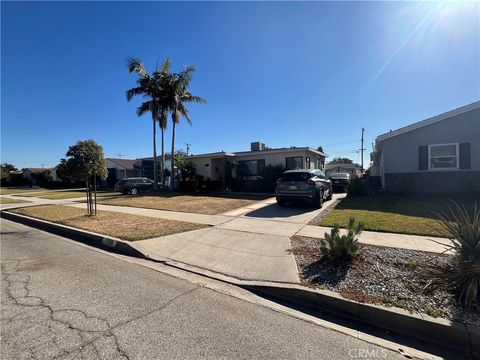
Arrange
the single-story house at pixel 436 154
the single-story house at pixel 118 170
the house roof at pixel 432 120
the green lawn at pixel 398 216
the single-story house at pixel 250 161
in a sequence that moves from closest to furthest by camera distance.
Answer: the green lawn at pixel 398 216
the house roof at pixel 432 120
the single-story house at pixel 436 154
the single-story house at pixel 250 161
the single-story house at pixel 118 170

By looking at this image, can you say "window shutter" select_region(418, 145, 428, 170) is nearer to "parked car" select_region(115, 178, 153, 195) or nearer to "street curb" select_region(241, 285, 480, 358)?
"street curb" select_region(241, 285, 480, 358)

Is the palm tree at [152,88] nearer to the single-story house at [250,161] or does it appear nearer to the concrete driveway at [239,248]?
the single-story house at [250,161]

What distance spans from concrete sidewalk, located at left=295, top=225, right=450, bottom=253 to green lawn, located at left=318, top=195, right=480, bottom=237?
30cm

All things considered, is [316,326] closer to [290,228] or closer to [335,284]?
[335,284]

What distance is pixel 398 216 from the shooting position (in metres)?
8.85

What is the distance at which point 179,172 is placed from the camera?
24.6 metres

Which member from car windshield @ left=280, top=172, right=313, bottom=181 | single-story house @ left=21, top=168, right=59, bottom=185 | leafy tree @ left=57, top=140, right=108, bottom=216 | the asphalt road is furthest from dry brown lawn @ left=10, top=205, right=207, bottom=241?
single-story house @ left=21, top=168, right=59, bottom=185

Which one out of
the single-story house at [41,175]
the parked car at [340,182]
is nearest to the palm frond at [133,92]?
the parked car at [340,182]

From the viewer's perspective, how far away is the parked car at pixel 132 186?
23.8 metres

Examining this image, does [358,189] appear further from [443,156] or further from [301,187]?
[301,187]

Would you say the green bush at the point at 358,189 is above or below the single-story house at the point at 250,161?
below

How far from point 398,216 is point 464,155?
21.7 ft

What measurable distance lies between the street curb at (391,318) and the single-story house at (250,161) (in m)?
15.9

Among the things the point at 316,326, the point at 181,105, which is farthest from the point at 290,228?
the point at 181,105
